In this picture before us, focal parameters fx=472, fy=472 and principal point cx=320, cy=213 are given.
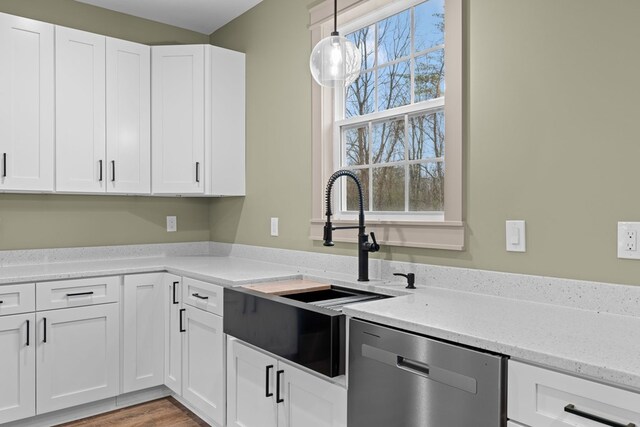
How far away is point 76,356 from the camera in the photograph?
2664 millimetres

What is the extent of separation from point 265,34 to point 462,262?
2.08 m

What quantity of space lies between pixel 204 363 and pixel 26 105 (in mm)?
1826

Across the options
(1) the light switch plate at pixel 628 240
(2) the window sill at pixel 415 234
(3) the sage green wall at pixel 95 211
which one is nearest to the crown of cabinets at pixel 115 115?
(3) the sage green wall at pixel 95 211

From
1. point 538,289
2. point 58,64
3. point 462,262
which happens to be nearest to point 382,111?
point 462,262

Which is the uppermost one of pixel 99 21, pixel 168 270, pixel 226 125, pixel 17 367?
pixel 99 21

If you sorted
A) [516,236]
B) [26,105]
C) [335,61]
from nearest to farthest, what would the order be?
1. [516,236]
2. [335,61]
3. [26,105]

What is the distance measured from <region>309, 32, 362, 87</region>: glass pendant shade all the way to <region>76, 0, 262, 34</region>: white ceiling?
4.99ft

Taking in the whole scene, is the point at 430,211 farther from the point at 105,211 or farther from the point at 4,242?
the point at 4,242

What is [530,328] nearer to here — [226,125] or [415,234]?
[415,234]

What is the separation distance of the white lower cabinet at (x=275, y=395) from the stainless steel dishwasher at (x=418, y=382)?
0.13 meters

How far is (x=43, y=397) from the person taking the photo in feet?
8.41

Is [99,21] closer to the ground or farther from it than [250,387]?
farther from it

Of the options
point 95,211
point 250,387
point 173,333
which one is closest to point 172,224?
point 95,211

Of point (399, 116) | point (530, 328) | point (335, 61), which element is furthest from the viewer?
point (399, 116)
